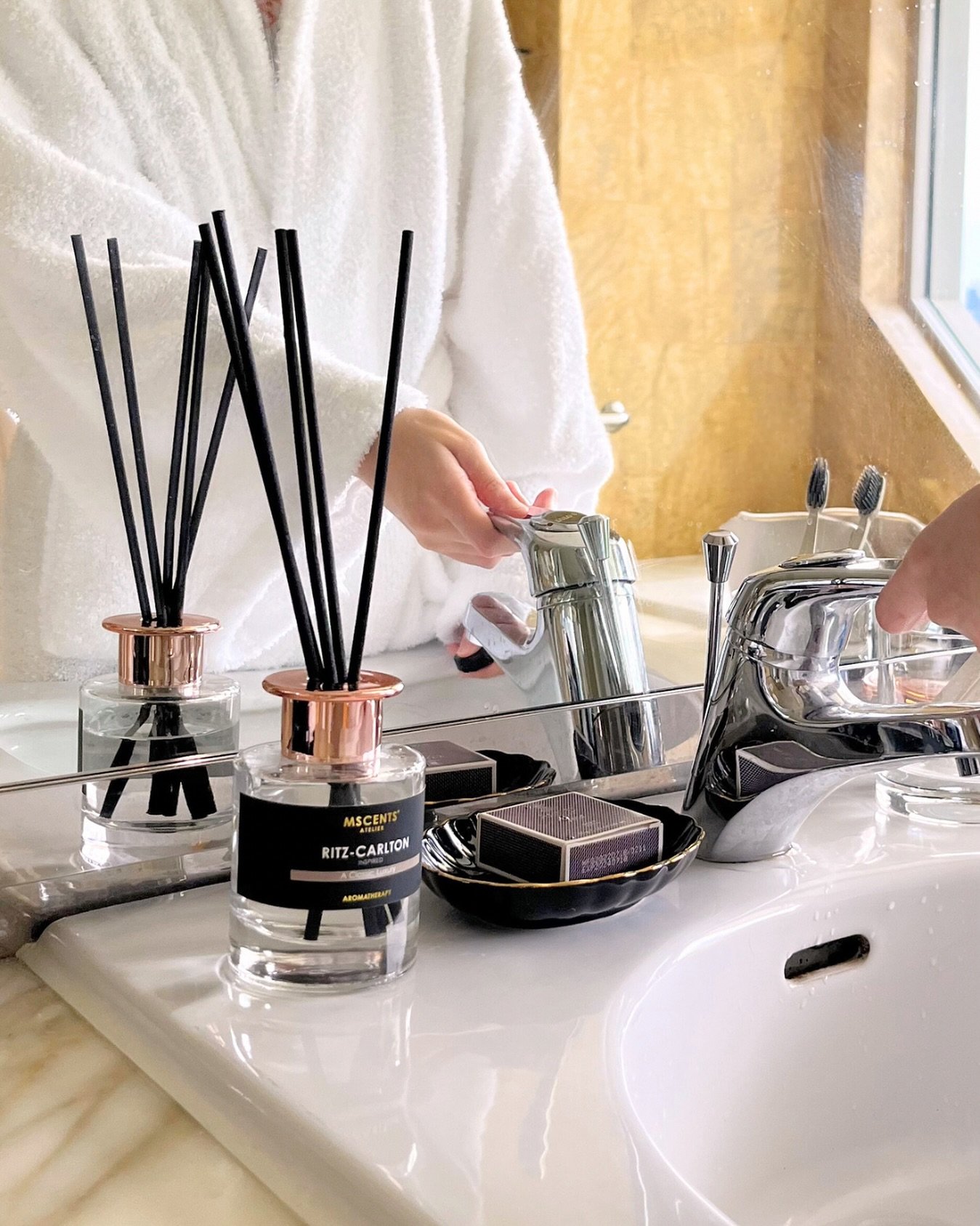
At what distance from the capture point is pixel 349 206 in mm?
635

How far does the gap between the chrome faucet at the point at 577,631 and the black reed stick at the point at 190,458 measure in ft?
0.58

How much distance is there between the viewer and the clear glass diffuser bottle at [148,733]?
0.58 m

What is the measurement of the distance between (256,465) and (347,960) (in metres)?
0.26

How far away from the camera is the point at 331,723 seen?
0.46 meters

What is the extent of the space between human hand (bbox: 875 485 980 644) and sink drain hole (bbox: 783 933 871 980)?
18 cm

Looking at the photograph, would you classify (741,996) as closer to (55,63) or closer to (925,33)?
(55,63)

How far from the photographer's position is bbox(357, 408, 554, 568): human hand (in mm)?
642

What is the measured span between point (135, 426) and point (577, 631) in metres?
0.27

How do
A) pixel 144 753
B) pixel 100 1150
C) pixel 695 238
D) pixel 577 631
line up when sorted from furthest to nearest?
pixel 695 238 < pixel 577 631 < pixel 144 753 < pixel 100 1150

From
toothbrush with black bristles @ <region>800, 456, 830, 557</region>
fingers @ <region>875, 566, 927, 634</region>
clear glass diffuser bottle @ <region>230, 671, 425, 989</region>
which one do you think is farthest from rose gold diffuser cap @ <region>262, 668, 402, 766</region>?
toothbrush with black bristles @ <region>800, 456, 830, 557</region>

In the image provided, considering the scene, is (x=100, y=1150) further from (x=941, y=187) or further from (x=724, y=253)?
(x=941, y=187)

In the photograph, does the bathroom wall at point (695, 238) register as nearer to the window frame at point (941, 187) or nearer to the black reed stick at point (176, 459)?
the window frame at point (941, 187)

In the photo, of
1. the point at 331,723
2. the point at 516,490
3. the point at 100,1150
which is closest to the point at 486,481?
the point at 516,490

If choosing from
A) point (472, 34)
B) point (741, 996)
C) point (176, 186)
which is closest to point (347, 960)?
point (741, 996)
